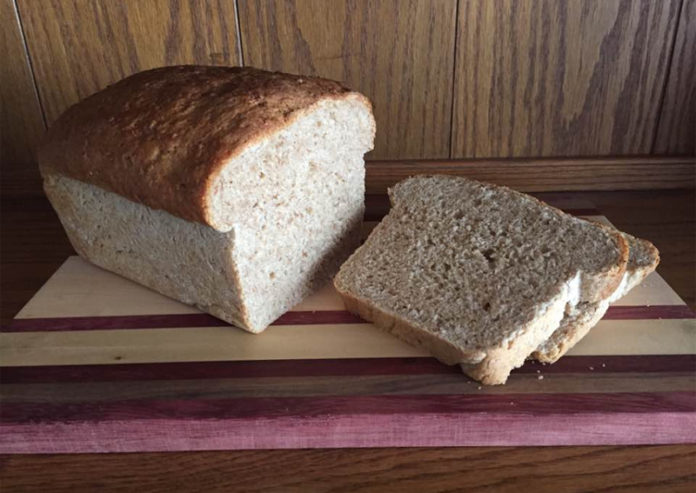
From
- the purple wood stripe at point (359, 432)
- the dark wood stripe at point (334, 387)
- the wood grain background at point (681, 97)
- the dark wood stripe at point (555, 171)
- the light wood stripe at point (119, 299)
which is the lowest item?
the purple wood stripe at point (359, 432)

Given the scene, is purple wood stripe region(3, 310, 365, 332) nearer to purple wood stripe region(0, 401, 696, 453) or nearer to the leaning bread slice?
purple wood stripe region(0, 401, 696, 453)

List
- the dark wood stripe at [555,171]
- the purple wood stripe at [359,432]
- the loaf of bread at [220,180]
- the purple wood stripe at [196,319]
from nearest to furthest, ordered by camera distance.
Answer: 1. the purple wood stripe at [359,432]
2. the loaf of bread at [220,180]
3. the purple wood stripe at [196,319]
4. the dark wood stripe at [555,171]

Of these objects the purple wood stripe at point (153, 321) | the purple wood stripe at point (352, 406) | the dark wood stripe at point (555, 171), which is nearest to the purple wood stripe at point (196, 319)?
the purple wood stripe at point (153, 321)

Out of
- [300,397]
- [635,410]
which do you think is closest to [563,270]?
[635,410]

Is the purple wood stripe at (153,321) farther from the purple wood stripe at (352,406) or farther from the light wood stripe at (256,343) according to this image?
the purple wood stripe at (352,406)

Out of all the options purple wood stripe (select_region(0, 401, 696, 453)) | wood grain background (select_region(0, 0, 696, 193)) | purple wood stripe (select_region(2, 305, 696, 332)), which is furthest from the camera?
wood grain background (select_region(0, 0, 696, 193))

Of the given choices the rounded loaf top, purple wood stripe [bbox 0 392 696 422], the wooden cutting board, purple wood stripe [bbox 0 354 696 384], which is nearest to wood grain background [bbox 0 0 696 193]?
the rounded loaf top

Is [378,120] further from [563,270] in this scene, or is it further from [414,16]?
[563,270]

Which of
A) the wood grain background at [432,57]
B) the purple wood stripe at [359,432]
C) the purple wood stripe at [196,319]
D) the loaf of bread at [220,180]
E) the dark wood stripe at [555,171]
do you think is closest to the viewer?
the purple wood stripe at [359,432]
